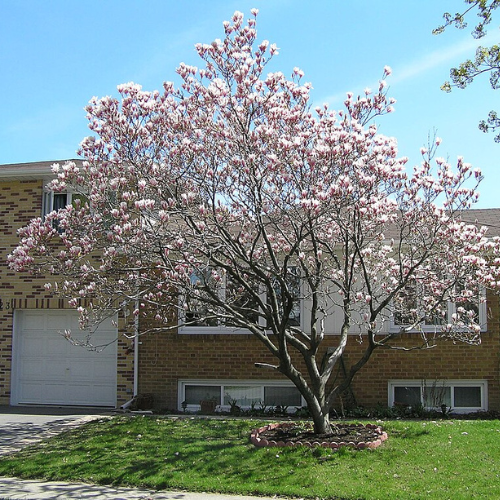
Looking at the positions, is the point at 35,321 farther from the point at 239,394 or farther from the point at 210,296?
the point at 210,296

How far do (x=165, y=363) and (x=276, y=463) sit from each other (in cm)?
624

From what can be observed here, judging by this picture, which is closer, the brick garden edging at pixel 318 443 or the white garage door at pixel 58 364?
the brick garden edging at pixel 318 443

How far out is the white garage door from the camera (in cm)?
1535

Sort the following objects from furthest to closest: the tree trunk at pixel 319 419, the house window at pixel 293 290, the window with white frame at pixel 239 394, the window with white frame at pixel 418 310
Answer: the window with white frame at pixel 239 394 → the house window at pixel 293 290 → the window with white frame at pixel 418 310 → the tree trunk at pixel 319 419

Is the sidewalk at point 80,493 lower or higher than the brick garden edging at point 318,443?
lower

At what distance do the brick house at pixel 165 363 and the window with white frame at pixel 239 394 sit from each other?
0.02m

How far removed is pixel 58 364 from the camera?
15.7 m

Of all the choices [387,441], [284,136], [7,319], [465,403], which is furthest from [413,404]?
[7,319]

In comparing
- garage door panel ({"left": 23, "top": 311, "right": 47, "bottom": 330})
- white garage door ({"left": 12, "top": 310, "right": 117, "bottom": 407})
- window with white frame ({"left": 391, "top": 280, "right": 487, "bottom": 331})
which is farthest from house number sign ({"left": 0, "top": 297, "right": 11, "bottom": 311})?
window with white frame ({"left": 391, "top": 280, "right": 487, "bottom": 331})

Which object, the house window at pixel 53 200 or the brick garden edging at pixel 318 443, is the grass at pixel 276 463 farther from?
the house window at pixel 53 200

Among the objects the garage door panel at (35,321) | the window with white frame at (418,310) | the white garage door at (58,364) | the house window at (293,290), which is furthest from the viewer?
the garage door panel at (35,321)

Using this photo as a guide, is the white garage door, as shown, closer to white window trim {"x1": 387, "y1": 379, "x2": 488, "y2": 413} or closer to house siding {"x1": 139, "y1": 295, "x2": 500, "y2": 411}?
house siding {"x1": 139, "y1": 295, "x2": 500, "y2": 411}

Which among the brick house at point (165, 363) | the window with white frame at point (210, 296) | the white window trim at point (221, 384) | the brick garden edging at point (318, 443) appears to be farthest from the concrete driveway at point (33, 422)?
the brick garden edging at point (318, 443)

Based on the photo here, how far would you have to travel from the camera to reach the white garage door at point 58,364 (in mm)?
15349
